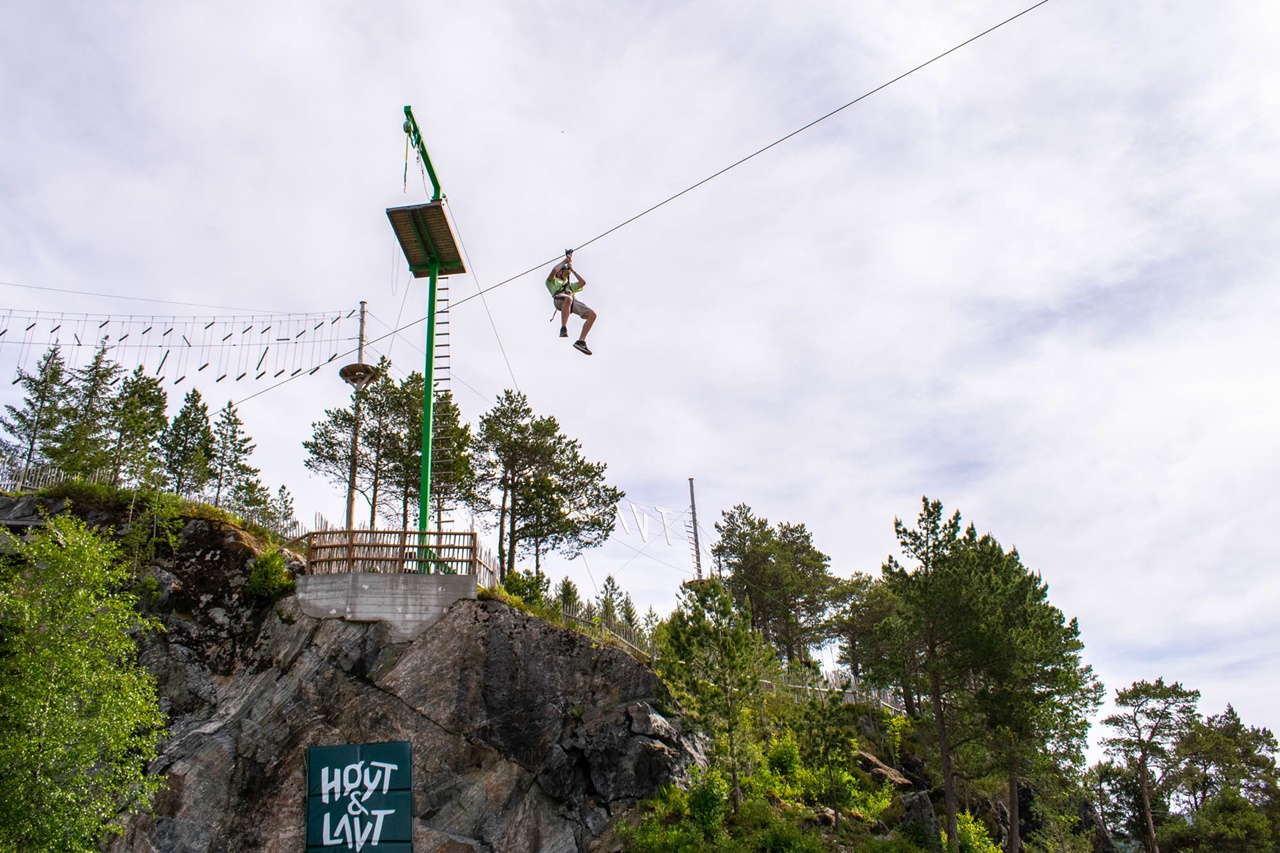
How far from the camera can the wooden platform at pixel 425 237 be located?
79.7 ft

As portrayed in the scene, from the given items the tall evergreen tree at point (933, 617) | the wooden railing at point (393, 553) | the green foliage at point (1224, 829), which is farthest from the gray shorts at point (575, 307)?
the green foliage at point (1224, 829)

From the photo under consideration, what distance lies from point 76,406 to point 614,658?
126 feet

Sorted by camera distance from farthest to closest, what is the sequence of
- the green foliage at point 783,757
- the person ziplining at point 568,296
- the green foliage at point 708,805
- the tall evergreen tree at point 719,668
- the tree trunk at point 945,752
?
the tree trunk at point 945,752, the green foliage at point 783,757, the tall evergreen tree at point 719,668, the green foliage at point 708,805, the person ziplining at point 568,296

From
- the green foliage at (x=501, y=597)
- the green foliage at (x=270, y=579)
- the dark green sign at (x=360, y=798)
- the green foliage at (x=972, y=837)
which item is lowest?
the green foliage at (x=972, y=837)

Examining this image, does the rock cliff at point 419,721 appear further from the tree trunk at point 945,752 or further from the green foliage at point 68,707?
the tree trunk at point 945,752

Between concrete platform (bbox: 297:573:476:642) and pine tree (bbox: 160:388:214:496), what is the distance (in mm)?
20112

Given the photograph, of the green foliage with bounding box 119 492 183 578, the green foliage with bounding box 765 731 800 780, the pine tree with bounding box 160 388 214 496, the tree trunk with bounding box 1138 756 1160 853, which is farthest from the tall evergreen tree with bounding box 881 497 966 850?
the pine tree with bounding box 160 388 214 496

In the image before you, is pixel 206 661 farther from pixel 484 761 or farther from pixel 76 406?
pixel 76 406

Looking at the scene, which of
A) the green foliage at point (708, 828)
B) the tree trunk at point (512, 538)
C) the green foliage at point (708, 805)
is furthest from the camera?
the tree trunk at point (512, 538)

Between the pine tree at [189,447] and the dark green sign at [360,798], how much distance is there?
24.0m

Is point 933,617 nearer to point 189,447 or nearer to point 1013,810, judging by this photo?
point 1013,810

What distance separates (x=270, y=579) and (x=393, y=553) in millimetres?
4194

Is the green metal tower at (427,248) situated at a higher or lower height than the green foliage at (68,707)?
higher

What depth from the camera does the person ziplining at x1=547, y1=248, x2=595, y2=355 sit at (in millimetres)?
13070
